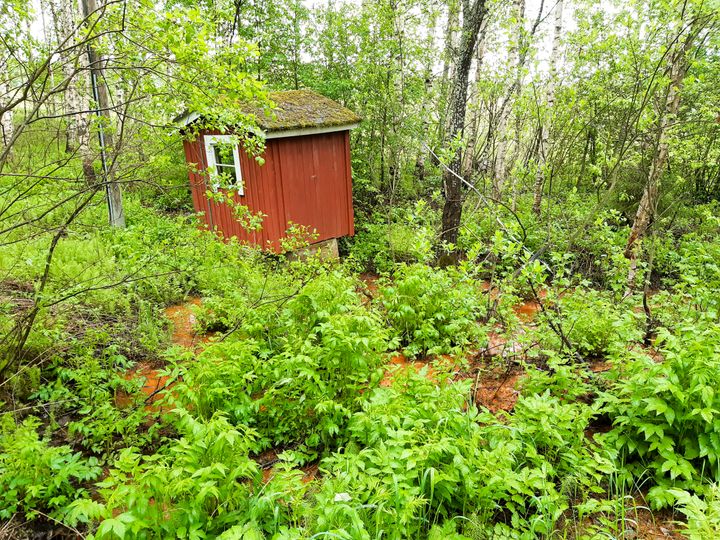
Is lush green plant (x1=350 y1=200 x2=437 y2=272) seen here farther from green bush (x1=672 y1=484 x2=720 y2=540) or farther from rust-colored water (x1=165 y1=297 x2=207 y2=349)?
green bush (x1=672 y1=484 x2=720 y2=540)

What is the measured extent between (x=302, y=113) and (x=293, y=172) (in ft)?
4.02

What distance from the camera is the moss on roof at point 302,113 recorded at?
25.8 ft

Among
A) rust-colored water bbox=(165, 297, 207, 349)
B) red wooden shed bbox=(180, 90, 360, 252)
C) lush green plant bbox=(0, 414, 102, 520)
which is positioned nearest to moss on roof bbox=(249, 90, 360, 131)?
red wooden shed bbox=(180, 90, 360, 252)

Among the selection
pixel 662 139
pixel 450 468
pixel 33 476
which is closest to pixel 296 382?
pixel 450 468

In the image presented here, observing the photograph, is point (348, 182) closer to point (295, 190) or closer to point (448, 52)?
point (295, 190)

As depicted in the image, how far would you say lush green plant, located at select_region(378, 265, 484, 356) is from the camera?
502 centimetres

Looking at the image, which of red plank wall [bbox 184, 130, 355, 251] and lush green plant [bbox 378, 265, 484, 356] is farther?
red plank wall [bbox 184, 130, 355, 251]

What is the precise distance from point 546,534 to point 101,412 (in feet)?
11.2

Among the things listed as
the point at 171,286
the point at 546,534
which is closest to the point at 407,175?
the point at 171,286

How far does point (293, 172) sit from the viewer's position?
334 inches

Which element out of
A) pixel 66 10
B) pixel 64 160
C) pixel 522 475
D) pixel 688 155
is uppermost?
pixel 66 10

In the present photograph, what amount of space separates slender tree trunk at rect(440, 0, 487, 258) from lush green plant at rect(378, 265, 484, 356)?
134cm

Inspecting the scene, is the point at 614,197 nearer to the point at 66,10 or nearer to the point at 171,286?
the point at 171,286

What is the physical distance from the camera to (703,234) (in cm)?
855
